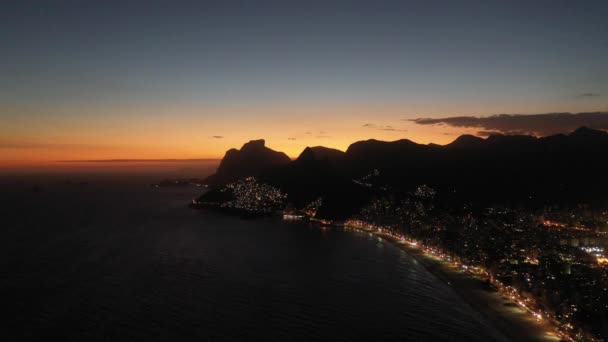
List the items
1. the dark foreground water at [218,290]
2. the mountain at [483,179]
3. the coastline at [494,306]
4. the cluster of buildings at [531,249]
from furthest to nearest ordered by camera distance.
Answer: the mountain at [483,179], the cluster of buildings at [531,249], the coastline at [494,306], the dark foreground water at [218,290]

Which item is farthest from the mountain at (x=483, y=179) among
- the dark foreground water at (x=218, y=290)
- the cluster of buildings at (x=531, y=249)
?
the dark foreground water at (x=218, y=290)

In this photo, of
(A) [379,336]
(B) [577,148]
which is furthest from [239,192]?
(B) [577,148]

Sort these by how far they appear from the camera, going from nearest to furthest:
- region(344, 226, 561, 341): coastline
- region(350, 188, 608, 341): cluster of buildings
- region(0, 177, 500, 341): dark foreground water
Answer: region(0, 177, 500, 341): dark foreground water, region(344, 226, 561, 341): coastline, region(350, 188, 608, 341): cluster of buildings

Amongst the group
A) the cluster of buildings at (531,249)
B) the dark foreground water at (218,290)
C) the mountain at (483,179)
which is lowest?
the dark foreground water at (218,290)

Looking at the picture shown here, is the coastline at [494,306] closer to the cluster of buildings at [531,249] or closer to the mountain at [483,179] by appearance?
the cluster of buildings at [531,249]

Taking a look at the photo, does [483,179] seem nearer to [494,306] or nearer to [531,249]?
[531,249]

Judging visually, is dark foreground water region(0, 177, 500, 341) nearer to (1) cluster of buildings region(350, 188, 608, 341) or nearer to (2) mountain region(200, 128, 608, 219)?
(1) cluster of buildings region(350, 188, 608, 341)

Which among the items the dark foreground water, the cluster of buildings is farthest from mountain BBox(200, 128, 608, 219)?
the dark foreground water
